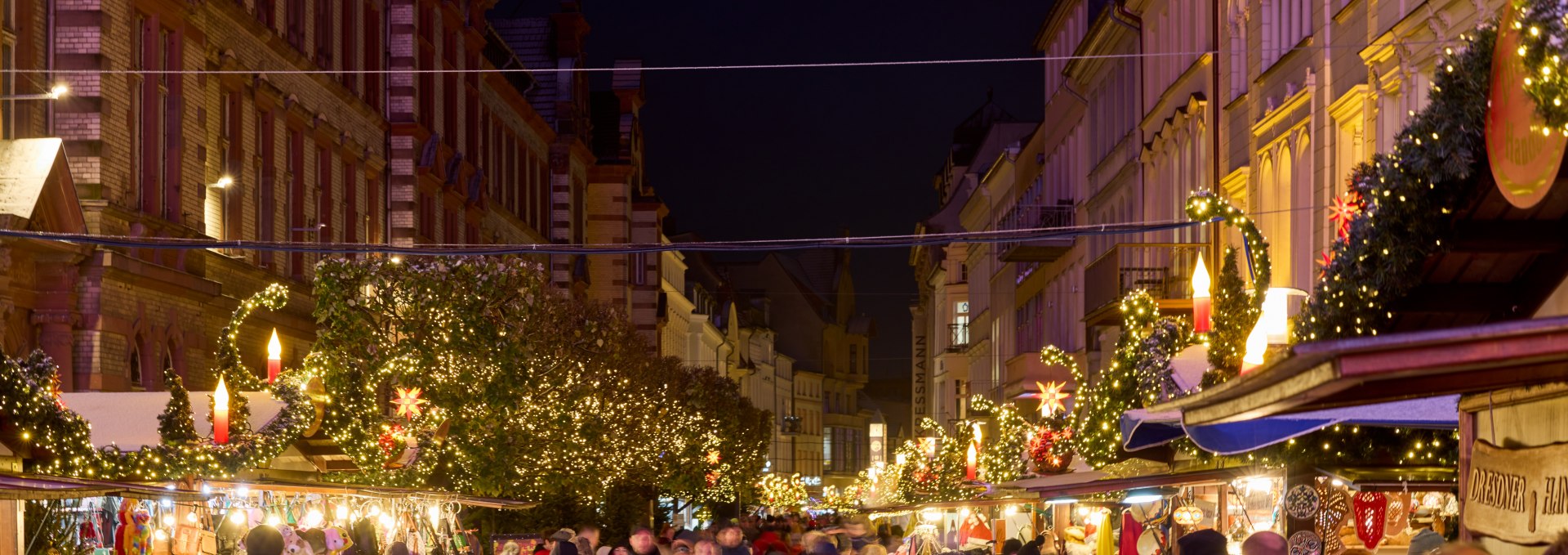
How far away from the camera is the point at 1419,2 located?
2067 centimetres

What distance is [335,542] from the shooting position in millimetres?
21031

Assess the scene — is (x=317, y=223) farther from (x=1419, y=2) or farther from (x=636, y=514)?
(x=1419, y=2)

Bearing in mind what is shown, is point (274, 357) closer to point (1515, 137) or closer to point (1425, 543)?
point (1425, 543)

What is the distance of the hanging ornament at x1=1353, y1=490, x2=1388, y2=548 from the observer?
14781 millimetres

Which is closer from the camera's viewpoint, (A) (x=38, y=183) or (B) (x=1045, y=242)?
(A) (x=38, y=183)

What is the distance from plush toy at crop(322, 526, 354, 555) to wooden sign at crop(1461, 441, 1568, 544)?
13.7 meters

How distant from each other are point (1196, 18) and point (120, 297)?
15.8 m

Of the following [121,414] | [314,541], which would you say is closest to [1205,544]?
[314,541]

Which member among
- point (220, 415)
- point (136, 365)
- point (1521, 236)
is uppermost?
point (1521, 236)

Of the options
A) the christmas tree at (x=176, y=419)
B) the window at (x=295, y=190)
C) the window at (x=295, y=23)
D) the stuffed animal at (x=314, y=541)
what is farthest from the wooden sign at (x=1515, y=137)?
the window at (x=295, y=190)

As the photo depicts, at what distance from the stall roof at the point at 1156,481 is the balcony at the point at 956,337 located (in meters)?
62.2

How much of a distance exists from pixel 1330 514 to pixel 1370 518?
32 centimetres

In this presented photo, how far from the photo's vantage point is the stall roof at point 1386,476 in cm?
1165

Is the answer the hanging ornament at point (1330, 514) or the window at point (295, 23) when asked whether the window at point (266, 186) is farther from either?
the hanging ornament at point (1330, 514)
